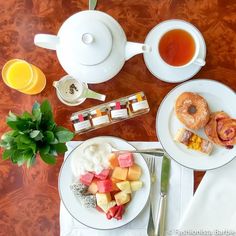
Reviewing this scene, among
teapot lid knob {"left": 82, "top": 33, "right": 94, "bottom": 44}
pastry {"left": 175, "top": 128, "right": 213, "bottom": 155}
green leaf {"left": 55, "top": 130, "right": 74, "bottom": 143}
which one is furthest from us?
pastry {"left": 175, "top": 128, "right": 213, "bottom": 155}

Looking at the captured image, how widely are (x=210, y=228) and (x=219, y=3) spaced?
0.63 m

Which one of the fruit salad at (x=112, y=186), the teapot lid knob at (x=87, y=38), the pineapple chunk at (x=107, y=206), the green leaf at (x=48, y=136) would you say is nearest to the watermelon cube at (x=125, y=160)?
the fruit salad at (x=112, y=186)

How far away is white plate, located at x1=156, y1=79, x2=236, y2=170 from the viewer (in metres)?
1.11

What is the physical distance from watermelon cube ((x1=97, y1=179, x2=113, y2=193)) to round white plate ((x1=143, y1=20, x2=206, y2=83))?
0.32m

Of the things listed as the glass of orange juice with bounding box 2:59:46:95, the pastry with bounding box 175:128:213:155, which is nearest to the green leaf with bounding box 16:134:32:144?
the glass of orange juice with bounding box 2:59:46:95

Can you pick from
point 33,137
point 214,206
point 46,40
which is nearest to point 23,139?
point 33,137

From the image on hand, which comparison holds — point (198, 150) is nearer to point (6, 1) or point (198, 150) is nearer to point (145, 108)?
point (145, 108)

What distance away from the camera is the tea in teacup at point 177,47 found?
110 cm

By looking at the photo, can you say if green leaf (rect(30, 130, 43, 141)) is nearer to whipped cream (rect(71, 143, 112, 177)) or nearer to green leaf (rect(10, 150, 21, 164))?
green leaf (rect(10, 150, 21, 164))

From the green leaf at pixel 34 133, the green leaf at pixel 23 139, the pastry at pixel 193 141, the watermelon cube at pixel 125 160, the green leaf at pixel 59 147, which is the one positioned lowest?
the watermelon cube at pixel 125 160

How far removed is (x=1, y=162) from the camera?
1173mm

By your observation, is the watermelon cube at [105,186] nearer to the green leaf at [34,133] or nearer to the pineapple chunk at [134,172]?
the pineapple chunk at [134,172]

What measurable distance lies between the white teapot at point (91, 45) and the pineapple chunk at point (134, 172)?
0.29m

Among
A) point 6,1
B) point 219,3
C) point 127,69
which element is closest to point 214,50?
point 219,3
